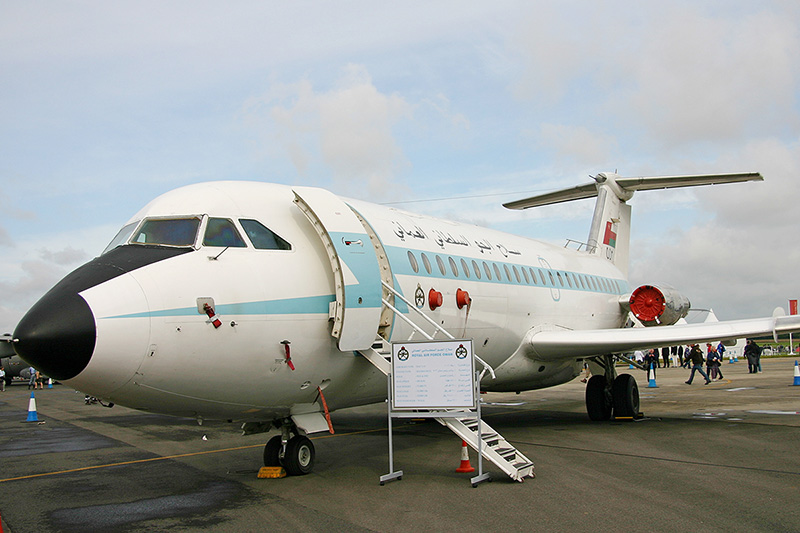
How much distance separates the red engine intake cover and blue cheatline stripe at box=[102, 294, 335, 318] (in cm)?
1116

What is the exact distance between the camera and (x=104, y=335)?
680 cm

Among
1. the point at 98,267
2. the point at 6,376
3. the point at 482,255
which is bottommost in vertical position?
the point at 6,376

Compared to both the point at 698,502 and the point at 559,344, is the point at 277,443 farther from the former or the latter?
the point at 559,344

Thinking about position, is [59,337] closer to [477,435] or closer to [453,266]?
[477,435]

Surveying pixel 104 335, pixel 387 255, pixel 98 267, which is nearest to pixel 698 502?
pixel 387 255

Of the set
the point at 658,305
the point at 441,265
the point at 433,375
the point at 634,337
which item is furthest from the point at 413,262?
the point at 658,305

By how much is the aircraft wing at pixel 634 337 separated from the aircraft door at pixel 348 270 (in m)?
5.93

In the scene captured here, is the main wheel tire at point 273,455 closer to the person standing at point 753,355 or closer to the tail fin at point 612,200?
the tail fin at point 612,200

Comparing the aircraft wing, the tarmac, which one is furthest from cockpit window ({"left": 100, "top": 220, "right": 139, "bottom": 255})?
the aircraft wing

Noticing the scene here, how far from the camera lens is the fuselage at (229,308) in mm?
6926

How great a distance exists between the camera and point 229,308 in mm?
7820

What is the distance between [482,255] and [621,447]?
4389 mm

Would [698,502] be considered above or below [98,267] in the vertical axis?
below

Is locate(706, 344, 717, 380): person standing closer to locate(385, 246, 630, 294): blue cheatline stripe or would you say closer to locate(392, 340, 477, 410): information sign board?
locate(385, 246, 630, 294): blue cheatline stripe
